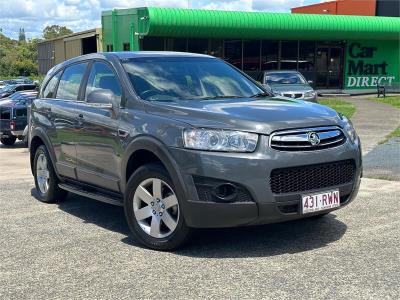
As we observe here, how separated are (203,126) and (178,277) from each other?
122 centimetres

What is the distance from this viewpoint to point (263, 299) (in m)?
3.84

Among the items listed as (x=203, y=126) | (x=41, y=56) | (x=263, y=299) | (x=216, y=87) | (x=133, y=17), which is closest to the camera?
(x=263, y=299)

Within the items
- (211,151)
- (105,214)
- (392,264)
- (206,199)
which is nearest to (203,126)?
(211,151)

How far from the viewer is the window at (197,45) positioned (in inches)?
1107

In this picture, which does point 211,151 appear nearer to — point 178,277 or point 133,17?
point 178,277

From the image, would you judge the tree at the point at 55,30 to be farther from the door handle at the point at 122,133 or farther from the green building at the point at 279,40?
the door handle at the point at 122,133

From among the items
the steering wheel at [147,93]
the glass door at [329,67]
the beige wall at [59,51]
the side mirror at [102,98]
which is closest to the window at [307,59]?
the glass door at [329,67]

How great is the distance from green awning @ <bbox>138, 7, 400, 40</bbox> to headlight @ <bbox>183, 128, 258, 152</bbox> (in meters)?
20.6

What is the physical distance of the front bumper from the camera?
4.48 meters

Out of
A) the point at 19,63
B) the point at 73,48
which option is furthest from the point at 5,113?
the point at 19,63

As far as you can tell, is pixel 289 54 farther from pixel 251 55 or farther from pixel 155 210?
pixel 155 210

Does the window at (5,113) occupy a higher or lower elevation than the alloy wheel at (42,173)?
lower

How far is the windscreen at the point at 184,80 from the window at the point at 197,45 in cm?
2213

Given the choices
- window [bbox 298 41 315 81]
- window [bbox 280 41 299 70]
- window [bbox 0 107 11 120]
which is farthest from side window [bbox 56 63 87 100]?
window [bbox 298 41 315 81]
